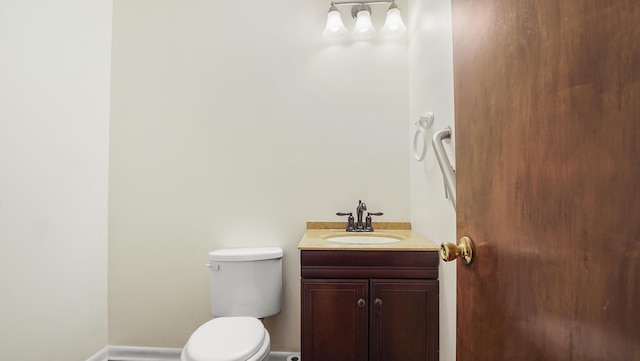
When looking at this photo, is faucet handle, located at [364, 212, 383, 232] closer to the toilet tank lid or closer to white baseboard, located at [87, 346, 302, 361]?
the toilet tank lid

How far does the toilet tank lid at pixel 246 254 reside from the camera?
5.53 feet

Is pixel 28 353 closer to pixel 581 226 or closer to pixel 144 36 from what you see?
pixel 144 36

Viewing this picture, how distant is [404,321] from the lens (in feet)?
4.41

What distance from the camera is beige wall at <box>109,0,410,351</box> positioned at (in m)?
1.93

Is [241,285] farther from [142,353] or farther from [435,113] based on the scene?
[435,113]

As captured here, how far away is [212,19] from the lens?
200 centimetres

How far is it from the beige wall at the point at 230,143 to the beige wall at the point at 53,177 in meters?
0.12

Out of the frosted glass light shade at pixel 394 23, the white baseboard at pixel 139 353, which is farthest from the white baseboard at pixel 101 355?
the frosted glass light shade at pixel 394 23

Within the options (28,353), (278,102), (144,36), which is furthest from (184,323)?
(144,36)

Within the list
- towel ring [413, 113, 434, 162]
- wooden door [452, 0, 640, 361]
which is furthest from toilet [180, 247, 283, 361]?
wooden door [452, 0, 640, 361]

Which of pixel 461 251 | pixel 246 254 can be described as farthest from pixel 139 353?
pixel 461 251

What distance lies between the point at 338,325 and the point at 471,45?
4.02 ft

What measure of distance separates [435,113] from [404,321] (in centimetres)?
98

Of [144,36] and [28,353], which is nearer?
[28,353]
